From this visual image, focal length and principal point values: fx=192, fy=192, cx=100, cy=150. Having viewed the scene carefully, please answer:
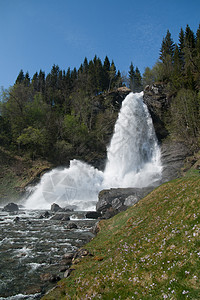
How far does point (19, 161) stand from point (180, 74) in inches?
1914

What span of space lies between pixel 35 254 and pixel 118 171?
33.6 metres

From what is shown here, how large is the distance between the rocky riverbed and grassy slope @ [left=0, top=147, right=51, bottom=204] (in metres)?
18.8

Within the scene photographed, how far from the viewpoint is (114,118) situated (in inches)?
2361

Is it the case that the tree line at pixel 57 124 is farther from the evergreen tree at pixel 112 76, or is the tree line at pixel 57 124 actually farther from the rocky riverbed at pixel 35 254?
the rocky riverbed at pixel 35 254

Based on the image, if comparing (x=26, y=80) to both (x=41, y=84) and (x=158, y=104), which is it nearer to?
(x=41, y=84)

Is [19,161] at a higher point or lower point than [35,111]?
lower

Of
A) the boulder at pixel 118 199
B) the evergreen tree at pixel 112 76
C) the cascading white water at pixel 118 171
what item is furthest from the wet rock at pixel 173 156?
the evergreen tree at pixel 112 76

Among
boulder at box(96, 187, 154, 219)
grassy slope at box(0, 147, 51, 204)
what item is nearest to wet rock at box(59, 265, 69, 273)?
boulder at box(96, 187, 154, 219)

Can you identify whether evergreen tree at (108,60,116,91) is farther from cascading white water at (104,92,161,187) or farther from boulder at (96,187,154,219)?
boulder at (96,187,154,219)

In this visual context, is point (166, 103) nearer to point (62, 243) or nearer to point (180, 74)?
point (180, 74)

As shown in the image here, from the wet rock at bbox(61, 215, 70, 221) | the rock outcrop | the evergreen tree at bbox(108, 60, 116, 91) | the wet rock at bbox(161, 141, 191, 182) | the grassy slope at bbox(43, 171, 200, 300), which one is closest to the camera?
the grassy slope at bbox(43, 171, 200, 300)

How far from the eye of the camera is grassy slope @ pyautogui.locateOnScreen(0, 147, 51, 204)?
124 feet

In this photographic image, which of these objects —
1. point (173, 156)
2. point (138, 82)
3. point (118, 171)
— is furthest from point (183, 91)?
point (138, 82)

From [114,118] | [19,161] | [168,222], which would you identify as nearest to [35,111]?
[19,161]
